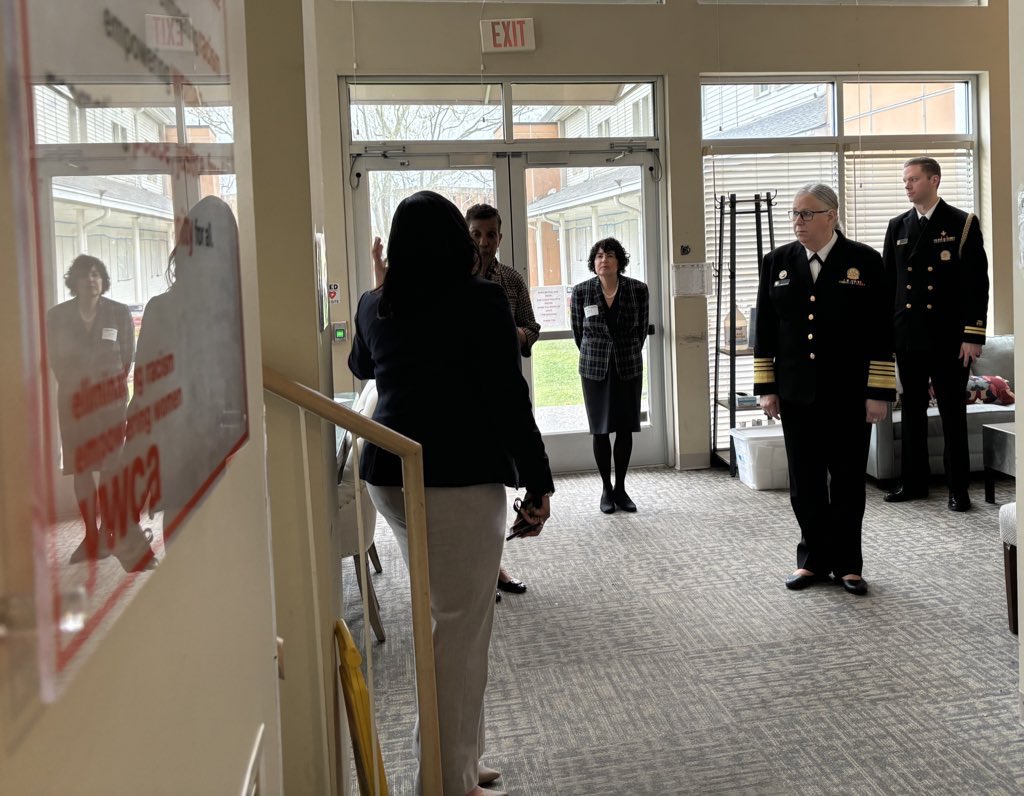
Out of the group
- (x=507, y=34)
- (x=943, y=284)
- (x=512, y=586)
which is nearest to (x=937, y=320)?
(x=943, y=284)

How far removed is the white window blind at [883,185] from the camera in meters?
6.34

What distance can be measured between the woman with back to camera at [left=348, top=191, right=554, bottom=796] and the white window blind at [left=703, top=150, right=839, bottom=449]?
171 inches

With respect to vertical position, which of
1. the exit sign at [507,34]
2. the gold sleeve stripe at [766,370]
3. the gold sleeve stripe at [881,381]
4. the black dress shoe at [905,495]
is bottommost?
the black dress shoe at [905,495]

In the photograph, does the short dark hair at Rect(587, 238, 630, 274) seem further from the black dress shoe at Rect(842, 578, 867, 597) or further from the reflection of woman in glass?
the reflection of woman in glass

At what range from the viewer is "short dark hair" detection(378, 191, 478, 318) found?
6.78 feet

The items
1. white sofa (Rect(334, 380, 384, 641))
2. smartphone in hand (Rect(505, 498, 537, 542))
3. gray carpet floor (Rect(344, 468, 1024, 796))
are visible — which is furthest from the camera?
white sofa (Rect(334, 380, 384, 641))

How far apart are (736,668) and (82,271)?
2.85 metres

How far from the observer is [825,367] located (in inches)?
140

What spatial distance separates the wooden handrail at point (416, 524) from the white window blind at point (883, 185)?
5.27 meters

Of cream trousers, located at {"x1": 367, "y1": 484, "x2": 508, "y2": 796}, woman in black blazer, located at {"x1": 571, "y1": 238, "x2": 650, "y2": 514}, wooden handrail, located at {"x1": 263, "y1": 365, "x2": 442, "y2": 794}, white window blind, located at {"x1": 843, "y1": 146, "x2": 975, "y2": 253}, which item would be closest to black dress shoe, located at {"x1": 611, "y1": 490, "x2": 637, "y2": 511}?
woman in black blazer, located at {"x1": 571, "y1": 238, "x2": 650, "y2": 514}

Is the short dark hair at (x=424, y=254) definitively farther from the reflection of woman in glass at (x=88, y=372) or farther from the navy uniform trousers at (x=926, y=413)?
the navy uniform trousers at (x=926, y=413)

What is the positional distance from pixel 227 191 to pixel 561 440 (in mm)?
Result: 5250

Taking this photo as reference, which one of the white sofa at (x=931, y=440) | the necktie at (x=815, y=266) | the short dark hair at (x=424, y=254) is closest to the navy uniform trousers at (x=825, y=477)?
the necktie at (x=815, y=266)

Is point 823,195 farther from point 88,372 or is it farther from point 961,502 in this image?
point 88,372
